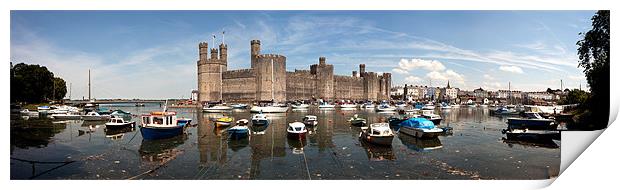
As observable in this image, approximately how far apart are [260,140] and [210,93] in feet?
155

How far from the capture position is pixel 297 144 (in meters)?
13.7

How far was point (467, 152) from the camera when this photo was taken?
40.5 ft

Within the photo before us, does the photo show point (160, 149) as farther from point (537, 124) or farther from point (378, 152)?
point (537, 124)

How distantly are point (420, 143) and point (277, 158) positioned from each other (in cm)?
604

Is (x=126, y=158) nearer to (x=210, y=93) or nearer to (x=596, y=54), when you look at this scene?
(x=596, y=54)

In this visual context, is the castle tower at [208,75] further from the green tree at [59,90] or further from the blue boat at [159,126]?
the blue boat at [159,126]

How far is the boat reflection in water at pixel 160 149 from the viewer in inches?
432

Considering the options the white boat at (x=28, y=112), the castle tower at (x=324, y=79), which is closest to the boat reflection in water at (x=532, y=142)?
the white boat at (x=28, y=112)

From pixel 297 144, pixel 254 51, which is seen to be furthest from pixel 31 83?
pixel 254 51

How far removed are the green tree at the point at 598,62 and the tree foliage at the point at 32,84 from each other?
3007 cm

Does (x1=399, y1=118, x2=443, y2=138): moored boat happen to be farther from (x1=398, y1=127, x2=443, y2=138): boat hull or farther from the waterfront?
the waterfront

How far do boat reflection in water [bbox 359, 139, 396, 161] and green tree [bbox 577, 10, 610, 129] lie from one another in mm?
6529

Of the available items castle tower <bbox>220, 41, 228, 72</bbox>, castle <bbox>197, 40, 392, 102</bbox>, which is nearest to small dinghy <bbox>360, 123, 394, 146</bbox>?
castle <bbox>197, 40, 392, 102</bbox>
